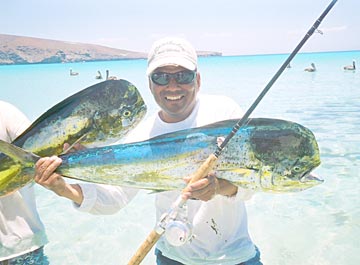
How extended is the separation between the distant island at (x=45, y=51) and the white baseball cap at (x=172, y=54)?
5426 inches

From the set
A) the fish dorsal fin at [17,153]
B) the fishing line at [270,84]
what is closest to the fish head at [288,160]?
the fishing line at [270,84]

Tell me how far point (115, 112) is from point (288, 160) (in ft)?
2.66

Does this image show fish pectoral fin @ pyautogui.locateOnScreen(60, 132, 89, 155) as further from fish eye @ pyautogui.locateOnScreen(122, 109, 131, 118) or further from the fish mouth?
the fish mouth

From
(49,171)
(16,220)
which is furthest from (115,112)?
(16,220)

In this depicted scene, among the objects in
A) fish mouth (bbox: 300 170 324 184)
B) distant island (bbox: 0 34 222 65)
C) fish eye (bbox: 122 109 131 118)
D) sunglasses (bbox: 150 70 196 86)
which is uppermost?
sunglasses (bbox: 150 70 196 86)

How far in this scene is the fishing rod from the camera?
1941 mm

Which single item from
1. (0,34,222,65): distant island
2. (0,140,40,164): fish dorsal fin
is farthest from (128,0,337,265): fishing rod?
(0,34,222,65): distant island

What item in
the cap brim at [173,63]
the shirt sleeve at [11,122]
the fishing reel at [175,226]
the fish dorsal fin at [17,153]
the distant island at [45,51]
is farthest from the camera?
the distant island at [45,51]

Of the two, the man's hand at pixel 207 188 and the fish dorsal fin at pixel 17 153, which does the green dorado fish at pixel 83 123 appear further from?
the man's hand at pixel 207 188

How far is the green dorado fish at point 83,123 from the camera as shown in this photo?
197 cm

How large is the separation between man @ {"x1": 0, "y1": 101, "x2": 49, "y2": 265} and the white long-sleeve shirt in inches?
19.9

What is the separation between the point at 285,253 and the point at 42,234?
3.43m

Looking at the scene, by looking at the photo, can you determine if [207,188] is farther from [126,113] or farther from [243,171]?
[126,113]

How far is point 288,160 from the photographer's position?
1894 mm
